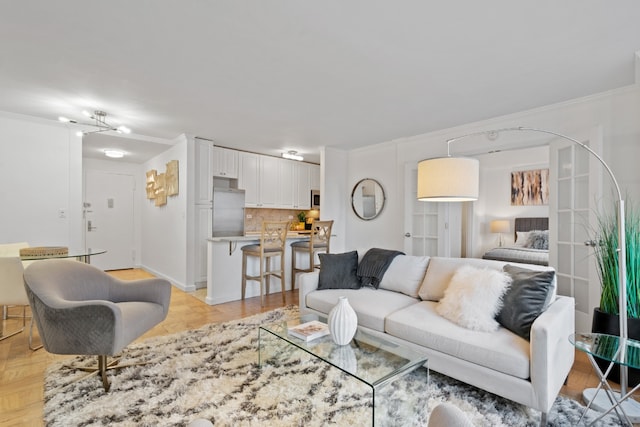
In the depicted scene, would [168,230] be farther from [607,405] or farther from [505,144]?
[607,405]

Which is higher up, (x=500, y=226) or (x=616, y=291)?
(x=500, y=226)

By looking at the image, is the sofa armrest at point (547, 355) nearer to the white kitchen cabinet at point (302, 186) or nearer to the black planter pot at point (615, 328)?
the black planter pot at point (615, 328)

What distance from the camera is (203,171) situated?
4.88 metres

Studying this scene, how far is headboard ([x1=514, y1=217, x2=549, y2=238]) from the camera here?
5.69 m

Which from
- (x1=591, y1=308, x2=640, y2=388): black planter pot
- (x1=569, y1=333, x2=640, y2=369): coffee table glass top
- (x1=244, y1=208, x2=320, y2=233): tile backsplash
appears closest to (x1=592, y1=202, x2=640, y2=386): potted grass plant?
(x1=591, y1=308, x2=640, y2=388): black planter pot

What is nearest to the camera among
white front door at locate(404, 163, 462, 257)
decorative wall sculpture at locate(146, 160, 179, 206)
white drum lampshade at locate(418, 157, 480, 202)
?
white drum lampshade at locate(418, 157, 480, 202)

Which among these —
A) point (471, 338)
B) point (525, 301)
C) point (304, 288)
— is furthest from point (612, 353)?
point (304, 288)

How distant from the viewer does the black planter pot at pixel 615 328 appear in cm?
209

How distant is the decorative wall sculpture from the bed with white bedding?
5.34m

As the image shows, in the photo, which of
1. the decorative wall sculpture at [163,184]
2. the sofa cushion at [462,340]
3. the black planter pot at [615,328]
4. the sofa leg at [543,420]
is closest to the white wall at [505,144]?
the black planter pot at [615,328]

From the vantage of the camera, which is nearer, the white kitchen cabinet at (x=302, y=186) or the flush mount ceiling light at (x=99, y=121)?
the flush mount ceiling light at (x=99, y=121)

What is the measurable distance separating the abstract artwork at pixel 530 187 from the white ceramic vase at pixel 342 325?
5.51m

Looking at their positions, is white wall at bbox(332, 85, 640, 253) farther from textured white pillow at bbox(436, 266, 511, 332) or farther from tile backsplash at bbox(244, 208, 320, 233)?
textured white pillow at bbox(436, 266, 511, 332)

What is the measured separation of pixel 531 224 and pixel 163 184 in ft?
22.1
